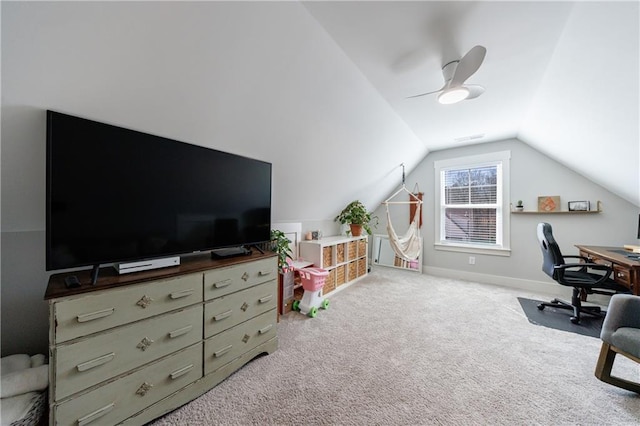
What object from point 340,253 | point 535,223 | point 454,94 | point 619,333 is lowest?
point 619,333

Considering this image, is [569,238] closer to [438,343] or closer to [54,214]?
[438,343]

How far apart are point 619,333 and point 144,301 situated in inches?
111

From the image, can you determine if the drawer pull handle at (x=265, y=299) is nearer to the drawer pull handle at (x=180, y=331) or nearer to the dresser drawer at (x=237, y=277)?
the dresser drawer at (x=237, y=277)

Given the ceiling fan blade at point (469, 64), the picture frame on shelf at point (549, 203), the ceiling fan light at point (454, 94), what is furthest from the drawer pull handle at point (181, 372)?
the picture frame on shelf at point (549, 203)

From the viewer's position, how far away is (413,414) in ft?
4.11

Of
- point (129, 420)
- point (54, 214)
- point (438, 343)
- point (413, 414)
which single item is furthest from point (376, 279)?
point (54, 214)

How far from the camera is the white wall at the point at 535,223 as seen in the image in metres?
2.85

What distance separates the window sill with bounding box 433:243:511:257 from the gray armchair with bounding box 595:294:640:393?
2.19 meters

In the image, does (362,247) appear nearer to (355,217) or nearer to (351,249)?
(351,249)

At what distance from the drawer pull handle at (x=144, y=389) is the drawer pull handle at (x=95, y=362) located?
0.77 feet

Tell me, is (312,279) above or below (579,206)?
below

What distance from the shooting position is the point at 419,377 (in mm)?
1539

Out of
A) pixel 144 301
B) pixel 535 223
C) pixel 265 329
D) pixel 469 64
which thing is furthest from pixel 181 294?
pixel 535 223

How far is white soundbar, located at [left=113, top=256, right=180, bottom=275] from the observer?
1.20 metres
